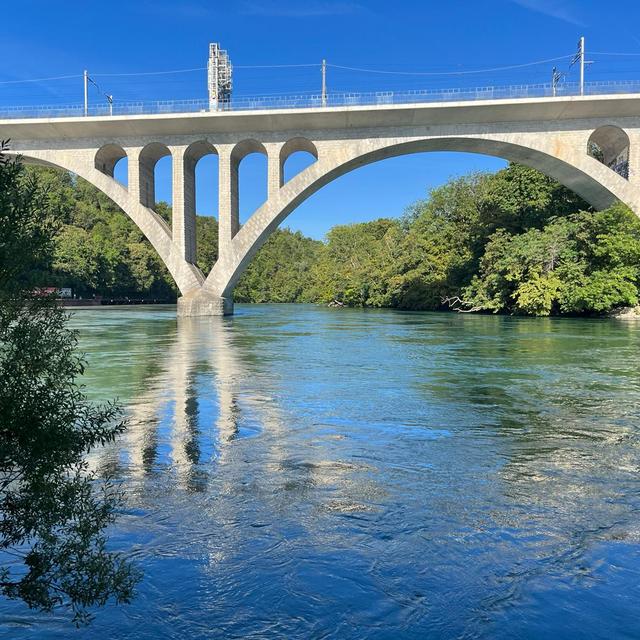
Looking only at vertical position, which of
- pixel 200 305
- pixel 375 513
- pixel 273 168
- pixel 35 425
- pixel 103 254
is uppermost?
pixel 273 168

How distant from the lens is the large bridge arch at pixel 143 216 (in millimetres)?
39156

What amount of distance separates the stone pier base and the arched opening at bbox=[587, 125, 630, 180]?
24588 mm

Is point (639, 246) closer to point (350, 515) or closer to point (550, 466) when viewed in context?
point (550, 466)

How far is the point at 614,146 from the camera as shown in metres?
37.9

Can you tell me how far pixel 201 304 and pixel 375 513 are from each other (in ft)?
113

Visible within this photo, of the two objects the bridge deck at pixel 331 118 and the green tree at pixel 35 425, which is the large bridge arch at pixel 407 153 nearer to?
the bridge deck at pixel 331 118

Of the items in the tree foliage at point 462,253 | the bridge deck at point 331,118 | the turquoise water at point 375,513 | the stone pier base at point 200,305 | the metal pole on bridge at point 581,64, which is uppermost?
the metal pole on bridge at point 581,64

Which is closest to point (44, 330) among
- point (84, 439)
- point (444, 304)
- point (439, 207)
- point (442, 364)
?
point (84, 439)

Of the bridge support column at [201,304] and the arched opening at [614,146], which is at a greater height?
the arched opening at [614,146]

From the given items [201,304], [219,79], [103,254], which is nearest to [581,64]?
[219,79]

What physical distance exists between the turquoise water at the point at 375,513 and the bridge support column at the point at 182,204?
98.7ft

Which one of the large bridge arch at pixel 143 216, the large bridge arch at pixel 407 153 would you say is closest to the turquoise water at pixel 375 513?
the large bridge arch at pixel 407 153

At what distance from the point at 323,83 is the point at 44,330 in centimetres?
3609

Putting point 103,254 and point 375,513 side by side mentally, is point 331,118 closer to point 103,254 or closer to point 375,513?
point 375,513
